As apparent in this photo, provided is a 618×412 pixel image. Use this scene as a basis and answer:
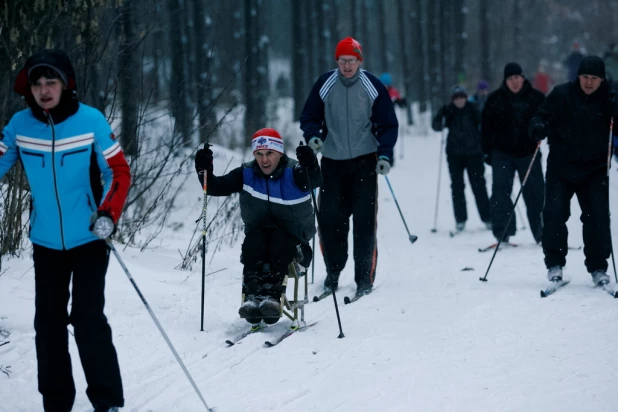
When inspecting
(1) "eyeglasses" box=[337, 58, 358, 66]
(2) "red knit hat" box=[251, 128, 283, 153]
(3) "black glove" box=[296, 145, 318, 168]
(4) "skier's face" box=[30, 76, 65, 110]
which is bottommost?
(3) "black glove" box=[296, 145, 318, 168]

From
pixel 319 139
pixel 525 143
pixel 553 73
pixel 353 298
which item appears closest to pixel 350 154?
pixel 319 139

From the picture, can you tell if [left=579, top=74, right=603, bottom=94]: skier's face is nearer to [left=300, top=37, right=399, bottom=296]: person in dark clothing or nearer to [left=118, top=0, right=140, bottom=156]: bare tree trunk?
[left=300, top=37, right=399, bottom=296]: person in dark clothing

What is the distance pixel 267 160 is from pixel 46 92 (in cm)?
237

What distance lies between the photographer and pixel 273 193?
20.6 ft

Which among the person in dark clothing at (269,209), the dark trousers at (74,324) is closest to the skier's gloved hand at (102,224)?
the dark trousers at (74,324)

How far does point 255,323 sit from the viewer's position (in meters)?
6.16

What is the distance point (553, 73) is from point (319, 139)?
43765 mm

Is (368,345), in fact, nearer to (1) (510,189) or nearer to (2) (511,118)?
(1) (510,189)

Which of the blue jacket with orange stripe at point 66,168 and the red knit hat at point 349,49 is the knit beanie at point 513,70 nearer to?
the red knit hat at point 349,49

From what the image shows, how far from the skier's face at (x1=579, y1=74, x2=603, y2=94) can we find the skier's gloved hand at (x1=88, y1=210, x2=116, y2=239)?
4.77 m

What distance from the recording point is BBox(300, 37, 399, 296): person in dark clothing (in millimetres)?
7387

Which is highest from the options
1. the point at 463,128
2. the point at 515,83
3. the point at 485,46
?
the point at 485,46

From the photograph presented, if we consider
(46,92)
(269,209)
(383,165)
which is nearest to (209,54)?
(383,165)

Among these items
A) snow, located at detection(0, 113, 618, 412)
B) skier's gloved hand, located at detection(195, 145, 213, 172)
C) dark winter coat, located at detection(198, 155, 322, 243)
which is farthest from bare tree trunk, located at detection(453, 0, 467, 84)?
skier's gloved hand, located at detection(195, 145, 213, 172)
